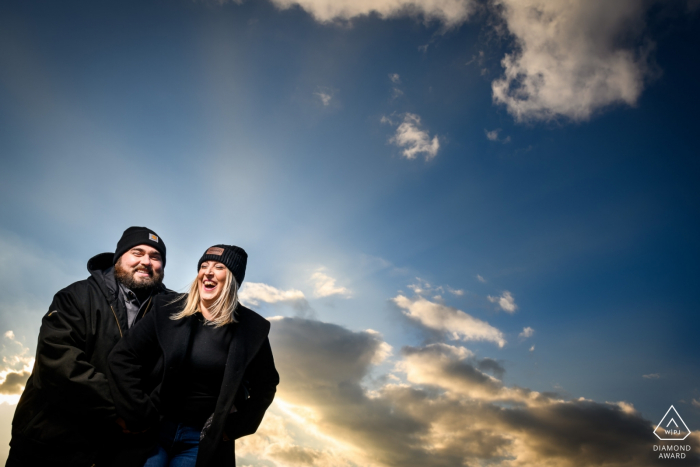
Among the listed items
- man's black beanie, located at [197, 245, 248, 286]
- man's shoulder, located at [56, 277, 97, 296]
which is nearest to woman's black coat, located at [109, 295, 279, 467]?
man's black beanie, located at [197, 245, 248, 286]

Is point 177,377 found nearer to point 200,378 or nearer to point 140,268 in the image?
point 200,378

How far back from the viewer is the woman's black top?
4.01 m

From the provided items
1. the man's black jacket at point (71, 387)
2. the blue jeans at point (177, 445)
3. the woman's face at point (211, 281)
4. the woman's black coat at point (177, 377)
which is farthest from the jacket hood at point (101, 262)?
the blue jeans at point (177, 445)

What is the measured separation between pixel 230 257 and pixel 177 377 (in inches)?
54.6

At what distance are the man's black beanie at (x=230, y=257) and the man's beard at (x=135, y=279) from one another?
0.91 m

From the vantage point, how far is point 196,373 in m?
4.09

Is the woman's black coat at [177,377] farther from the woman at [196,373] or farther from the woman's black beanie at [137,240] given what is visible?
the woman's black beanie at [137,240]

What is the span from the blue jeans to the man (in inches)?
16.5

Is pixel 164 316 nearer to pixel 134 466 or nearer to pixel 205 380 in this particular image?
pixel 205 380

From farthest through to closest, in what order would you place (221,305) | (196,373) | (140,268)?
(140,268) < (221,305) < (196,373)

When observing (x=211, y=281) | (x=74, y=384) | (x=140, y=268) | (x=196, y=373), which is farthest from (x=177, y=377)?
(x=140, y=268)

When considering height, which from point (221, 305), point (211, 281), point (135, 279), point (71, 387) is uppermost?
point (135, 279)

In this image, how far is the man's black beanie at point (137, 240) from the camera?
17.8ft

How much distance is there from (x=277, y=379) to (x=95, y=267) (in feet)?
9.37
